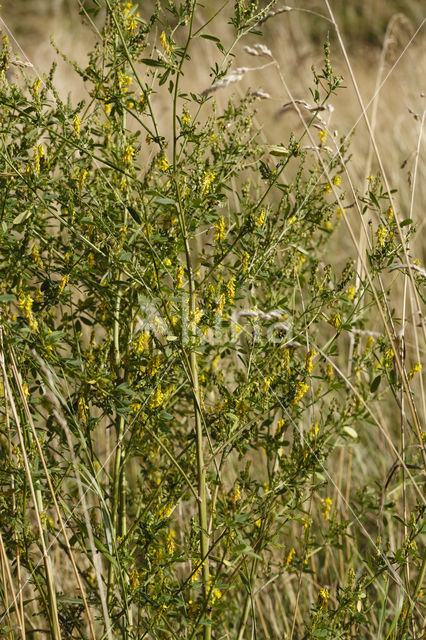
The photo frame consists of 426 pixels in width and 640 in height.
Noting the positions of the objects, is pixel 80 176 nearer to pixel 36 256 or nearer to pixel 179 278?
pixel 36 256

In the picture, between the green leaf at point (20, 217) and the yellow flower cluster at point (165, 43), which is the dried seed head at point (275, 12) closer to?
the yellow flower cluster at point (165, 43)

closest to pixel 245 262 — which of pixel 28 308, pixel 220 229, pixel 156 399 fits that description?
pixel 220 229

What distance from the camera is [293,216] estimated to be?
4.79 feet

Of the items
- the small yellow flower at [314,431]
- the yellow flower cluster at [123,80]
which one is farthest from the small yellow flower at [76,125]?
the small yellow flower at [314,431]

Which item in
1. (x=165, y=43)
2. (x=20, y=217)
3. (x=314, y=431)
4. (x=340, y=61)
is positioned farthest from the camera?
(x=340, y=61)

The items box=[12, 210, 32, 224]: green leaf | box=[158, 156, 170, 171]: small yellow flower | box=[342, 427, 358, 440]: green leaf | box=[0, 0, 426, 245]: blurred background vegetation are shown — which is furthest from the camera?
box=[0, 0, 426, 245]: blurred background vegetation

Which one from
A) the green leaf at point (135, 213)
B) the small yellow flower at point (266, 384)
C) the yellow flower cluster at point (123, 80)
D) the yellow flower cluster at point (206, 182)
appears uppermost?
the yellow flower cluster at point (123, 80)

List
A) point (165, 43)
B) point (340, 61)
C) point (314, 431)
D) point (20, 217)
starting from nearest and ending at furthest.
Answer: point (20, 217)
point (165, 43)
point (314, 431)
point (340, 61)

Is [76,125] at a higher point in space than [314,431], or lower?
higher

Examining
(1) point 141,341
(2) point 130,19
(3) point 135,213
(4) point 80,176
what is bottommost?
(1) point 141,341

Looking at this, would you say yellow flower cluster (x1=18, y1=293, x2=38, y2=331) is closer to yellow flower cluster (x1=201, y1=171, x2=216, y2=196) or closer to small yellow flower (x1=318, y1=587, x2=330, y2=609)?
yellow flower cluster (x1=201, y1=171, x2=216, y2=196)

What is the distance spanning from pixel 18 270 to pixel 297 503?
752 millimetres

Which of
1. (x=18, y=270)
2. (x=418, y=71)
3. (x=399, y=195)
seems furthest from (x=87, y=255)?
(x=418, y=71)

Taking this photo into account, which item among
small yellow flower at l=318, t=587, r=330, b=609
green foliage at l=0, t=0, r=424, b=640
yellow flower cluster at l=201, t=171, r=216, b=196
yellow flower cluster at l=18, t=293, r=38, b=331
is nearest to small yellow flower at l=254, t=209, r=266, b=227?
green foliage at l=0, t=0, r=424, b=640
